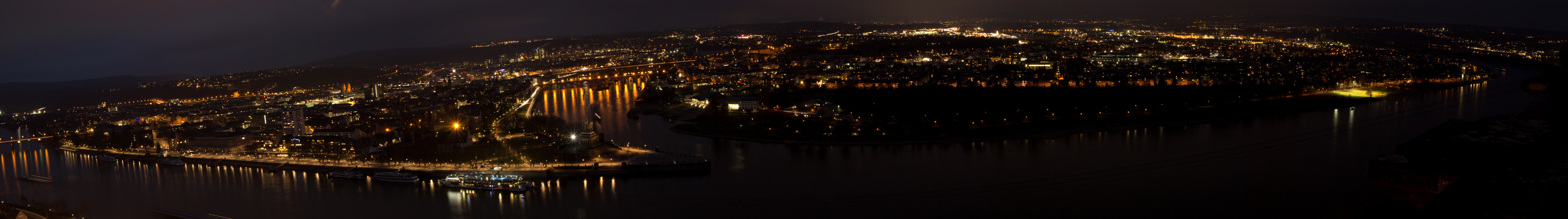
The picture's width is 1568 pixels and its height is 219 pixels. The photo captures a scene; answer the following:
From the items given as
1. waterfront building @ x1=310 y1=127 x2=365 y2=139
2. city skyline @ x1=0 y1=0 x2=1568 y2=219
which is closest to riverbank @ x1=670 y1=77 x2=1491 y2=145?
city skyline @ x1=0 y1=0 x2=1568 y2=219

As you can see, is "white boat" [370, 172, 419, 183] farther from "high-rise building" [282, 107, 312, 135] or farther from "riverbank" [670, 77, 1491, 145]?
"high-rise building" [282, 107, 312, 135]

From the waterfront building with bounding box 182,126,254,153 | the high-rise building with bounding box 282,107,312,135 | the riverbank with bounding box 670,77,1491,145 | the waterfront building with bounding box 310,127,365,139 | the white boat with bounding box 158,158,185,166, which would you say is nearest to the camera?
the riverbank with bounding box 670,77,1491,145

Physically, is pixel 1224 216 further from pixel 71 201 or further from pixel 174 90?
pixel 174 90

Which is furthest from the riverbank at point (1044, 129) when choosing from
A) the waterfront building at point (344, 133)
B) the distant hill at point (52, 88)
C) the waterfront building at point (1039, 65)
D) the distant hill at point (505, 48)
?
the distant hill at point (505, 48)

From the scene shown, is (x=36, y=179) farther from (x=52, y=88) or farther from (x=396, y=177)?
(x=52, y=88)

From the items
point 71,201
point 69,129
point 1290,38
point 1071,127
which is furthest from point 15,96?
point 1290,38

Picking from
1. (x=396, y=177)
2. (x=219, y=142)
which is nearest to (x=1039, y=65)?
(x=396, y=177)
